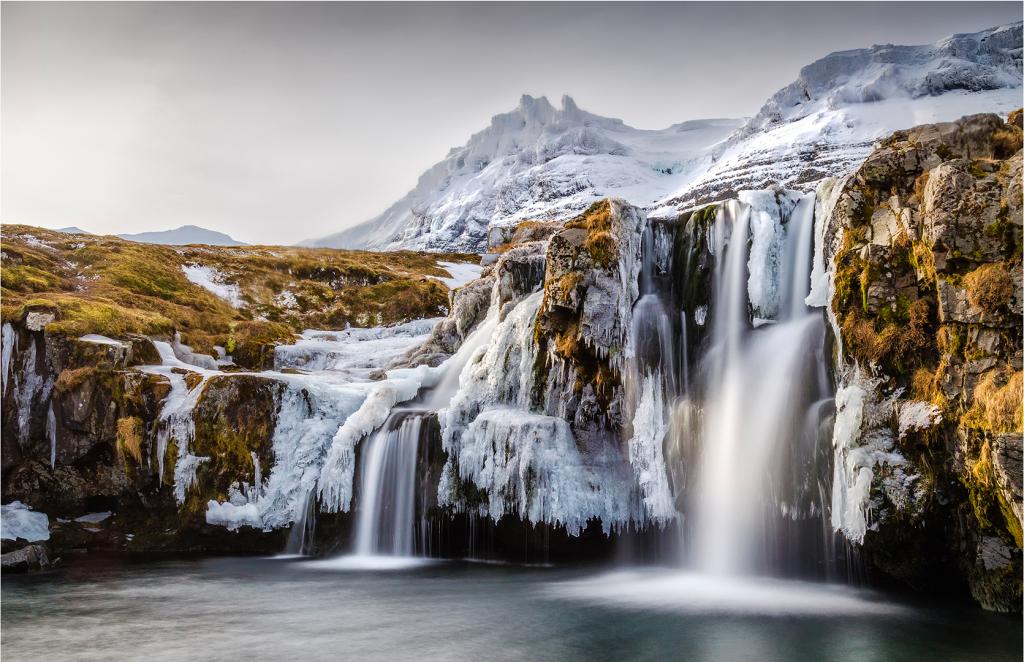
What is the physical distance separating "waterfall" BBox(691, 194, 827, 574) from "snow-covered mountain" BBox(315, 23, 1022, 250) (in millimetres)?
72631

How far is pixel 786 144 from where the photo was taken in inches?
5133

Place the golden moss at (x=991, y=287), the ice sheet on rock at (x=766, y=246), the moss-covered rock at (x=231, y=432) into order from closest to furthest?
the golden moss at (x=991, y=287) < the ice sheet on rock at (x=766, y=246) < the moss-covered rock at (x=231, y=432)

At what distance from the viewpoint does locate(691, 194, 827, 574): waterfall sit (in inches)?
595

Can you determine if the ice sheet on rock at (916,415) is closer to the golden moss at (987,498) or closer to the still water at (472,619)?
the golden moss at (987,498)

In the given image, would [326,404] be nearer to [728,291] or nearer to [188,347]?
[188,347]

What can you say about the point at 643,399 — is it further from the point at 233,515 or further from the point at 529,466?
the point at 233,515

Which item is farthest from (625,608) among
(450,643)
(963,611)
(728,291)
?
(728,291)

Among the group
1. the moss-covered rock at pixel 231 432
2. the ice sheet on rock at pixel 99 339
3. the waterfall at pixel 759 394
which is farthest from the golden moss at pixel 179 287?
the waterfall at pixel 759 394

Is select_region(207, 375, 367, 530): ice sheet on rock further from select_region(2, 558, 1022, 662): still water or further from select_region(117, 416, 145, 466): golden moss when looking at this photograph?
select_region(2, 558, 1022, 662): still water

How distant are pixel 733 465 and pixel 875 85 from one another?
149087mm

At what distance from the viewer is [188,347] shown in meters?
28.7

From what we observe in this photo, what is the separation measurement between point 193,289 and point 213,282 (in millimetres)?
3911

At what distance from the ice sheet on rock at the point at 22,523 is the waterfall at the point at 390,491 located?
10.2 metres

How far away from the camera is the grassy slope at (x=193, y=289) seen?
26.8m
